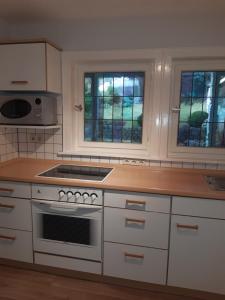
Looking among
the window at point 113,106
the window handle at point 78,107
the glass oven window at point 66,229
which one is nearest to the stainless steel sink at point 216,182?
the window at point 113,106

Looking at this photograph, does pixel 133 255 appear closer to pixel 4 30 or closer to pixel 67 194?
pixel 67 194

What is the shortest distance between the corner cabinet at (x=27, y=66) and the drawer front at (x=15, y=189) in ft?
2.64

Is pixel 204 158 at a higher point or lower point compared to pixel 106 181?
higher

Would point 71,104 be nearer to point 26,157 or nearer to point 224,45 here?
point 26,157

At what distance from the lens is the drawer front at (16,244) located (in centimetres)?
208

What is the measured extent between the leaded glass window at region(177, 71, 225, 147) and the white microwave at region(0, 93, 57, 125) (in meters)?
1.21

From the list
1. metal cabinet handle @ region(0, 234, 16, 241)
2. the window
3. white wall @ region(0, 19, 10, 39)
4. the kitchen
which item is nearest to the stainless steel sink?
the kitchen

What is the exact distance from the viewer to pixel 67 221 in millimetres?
1961

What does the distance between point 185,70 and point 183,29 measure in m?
0.33

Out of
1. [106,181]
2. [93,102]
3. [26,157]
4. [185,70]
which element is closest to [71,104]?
[93,102]

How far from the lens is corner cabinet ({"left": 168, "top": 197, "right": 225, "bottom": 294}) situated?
1711 mm

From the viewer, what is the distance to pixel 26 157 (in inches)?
102

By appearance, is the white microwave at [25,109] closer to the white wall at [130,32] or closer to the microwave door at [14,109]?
the microwave door at [14,109]

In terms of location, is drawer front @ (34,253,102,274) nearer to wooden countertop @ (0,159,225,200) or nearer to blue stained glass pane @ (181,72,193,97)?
wooden countertop @ (0,159,225,200)
